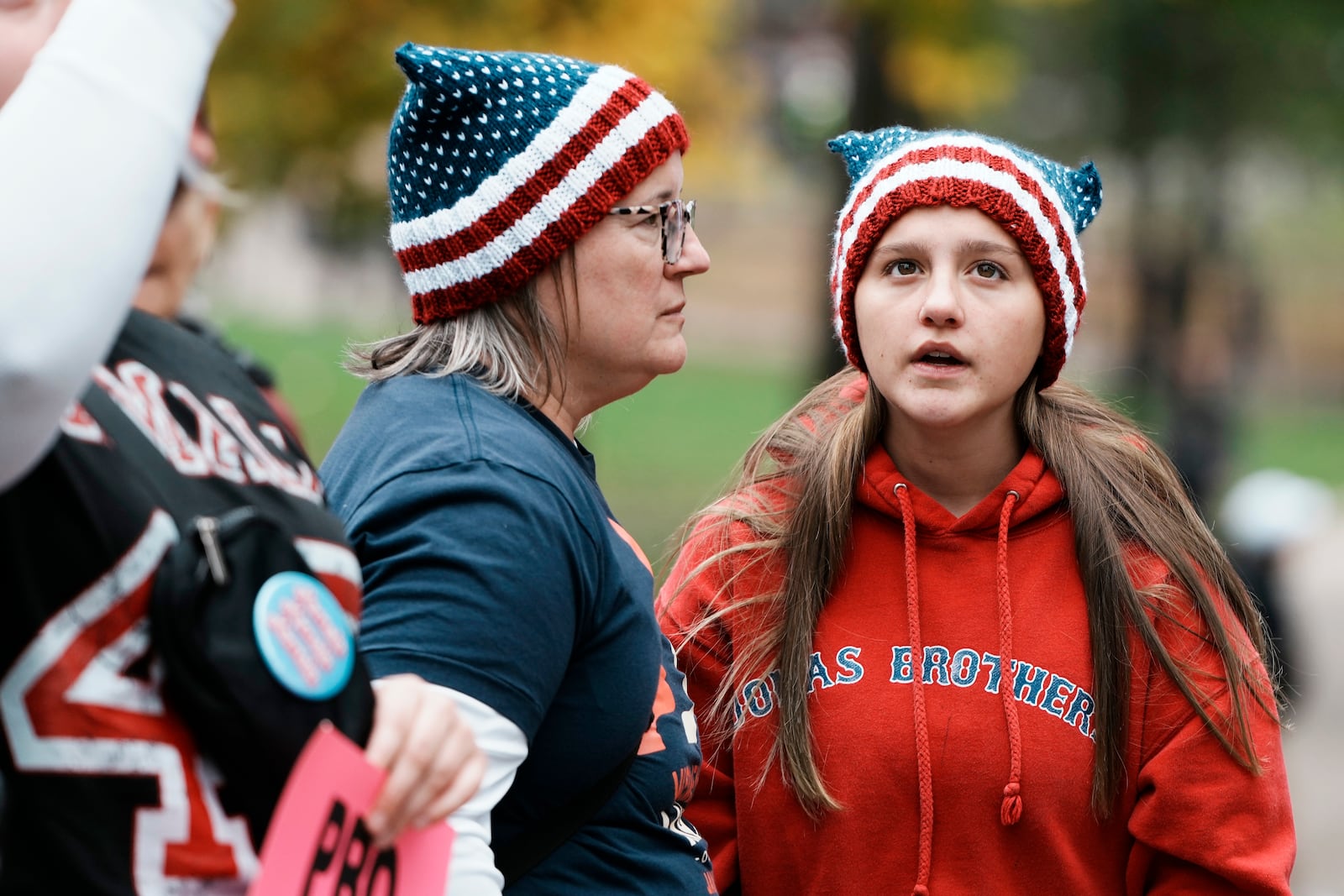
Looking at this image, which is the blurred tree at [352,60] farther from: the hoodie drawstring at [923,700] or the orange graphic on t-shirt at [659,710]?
the orange graphic on t-shirt at [659,710]

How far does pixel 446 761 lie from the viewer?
136 cm

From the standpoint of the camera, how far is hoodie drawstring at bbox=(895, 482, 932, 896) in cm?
243

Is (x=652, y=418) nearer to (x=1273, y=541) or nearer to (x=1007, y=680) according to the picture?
(x=1273, y=541)

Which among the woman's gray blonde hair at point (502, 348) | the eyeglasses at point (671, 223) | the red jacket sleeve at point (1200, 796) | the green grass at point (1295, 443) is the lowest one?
the green grass at point (1295, 443)

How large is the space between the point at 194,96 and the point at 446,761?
0.62 meters

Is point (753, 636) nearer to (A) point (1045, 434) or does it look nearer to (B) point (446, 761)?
(A) point (1045, 434)

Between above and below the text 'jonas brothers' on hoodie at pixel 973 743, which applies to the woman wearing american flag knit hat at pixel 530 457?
above

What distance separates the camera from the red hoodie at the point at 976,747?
241 centimetres

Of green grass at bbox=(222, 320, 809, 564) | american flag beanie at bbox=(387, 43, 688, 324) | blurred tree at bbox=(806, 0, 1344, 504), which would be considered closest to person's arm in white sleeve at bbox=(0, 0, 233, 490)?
american flag beanie at bbox=(387, 43, 688, 324)

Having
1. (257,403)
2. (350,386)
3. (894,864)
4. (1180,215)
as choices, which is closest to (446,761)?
(257,403)

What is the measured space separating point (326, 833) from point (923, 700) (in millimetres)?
1457

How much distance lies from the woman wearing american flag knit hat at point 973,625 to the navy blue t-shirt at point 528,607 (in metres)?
0.38

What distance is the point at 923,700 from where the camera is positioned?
2.49 meters

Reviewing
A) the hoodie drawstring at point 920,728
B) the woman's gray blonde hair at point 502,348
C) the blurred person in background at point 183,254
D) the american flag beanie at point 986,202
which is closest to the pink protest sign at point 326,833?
the woman's gray blonde hair at point 502,348
